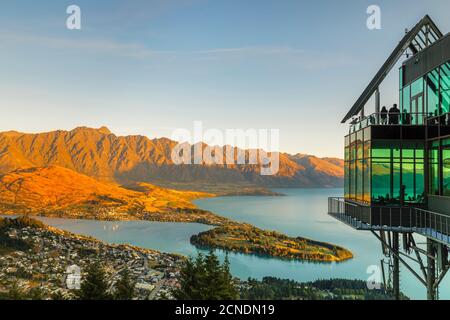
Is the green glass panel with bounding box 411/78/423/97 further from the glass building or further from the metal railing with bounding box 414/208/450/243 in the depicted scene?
the metal railing with bounding box 414/208/450/243

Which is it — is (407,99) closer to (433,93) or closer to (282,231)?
(433,93)

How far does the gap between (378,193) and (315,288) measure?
6333 centimetres

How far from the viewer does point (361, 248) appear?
11288 centimetres

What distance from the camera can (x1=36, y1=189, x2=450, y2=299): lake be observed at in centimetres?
8956

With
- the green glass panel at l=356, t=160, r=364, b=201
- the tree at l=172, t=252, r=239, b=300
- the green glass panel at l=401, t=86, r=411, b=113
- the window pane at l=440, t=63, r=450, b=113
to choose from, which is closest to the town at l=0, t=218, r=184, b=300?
Result: the tree at l=172, t=252, r=239, b=300

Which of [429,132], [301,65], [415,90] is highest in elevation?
[301,65]

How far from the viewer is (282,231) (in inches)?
5374

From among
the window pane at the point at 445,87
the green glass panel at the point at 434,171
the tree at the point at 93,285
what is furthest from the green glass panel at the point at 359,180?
the tree at the point at 93,285

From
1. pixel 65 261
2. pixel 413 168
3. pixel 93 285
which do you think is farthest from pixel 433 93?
pixel 65 261

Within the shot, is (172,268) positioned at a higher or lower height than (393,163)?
Answer: lower

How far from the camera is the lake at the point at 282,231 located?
89562 millimetres
